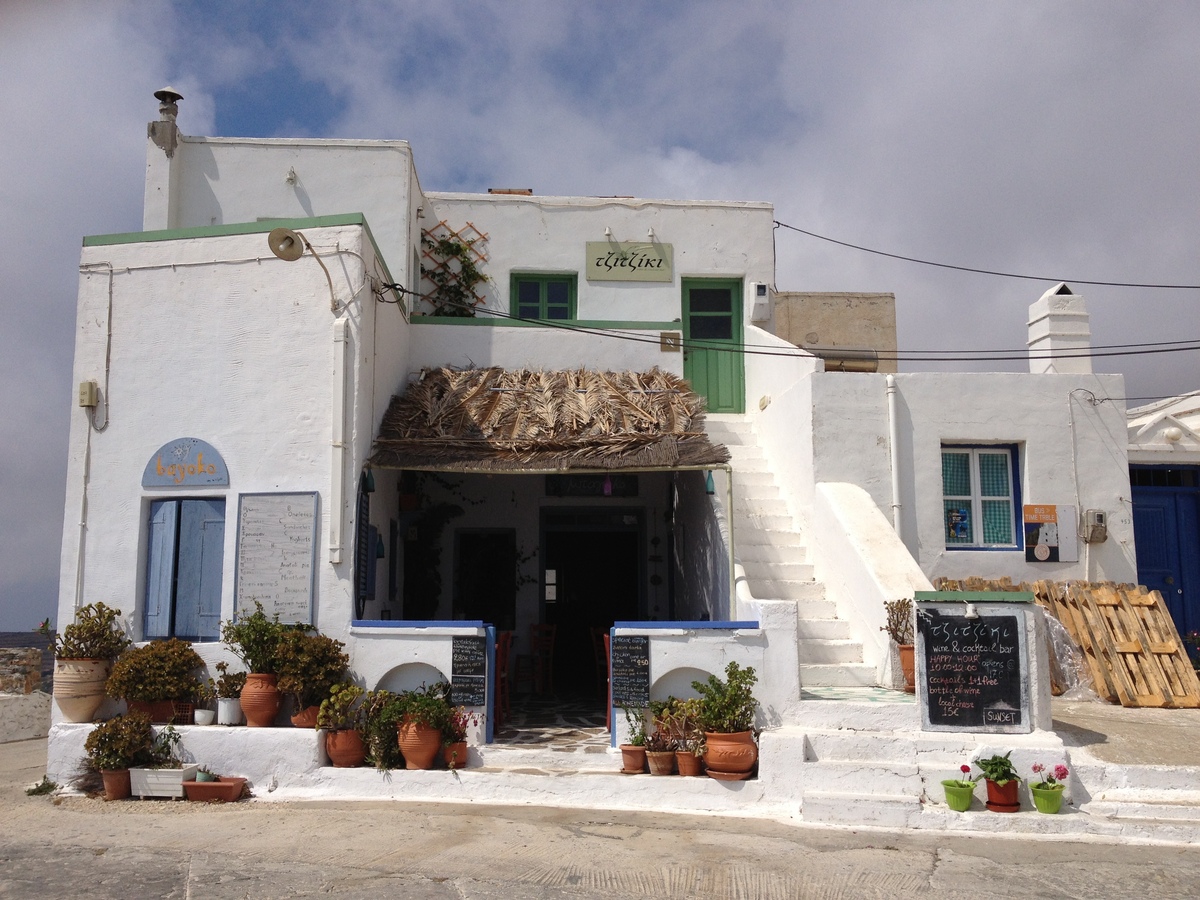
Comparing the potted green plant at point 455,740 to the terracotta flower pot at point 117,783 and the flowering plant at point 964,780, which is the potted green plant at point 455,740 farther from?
the flowering plant at point 964,780

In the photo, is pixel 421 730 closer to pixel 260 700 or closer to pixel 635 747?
pixel 260 700

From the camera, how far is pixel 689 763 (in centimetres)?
872

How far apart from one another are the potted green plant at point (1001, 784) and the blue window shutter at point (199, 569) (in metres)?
7.50

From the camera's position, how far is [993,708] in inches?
333

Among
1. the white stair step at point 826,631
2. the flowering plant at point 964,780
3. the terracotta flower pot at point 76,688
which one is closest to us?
the flowering plant at point 964,780

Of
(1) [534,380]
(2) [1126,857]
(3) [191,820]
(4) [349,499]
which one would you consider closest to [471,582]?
(1) [534,380]

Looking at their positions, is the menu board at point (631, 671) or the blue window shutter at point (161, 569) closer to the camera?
the menu board at point (631, 671)

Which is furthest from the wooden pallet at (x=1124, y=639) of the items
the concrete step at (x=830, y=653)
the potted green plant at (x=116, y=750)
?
the potted green plant at (x=116, y=750)

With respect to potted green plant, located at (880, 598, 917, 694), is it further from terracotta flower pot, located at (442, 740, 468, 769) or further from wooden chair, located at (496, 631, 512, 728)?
wooden chair, located at (496, 631, 512, 728)

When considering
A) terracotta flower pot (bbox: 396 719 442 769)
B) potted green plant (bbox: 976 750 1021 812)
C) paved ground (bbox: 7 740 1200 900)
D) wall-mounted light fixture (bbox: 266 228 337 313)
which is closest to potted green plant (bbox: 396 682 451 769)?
terracotta flower pot (bbox: 396 719 442 769)

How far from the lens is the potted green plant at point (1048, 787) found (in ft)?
25.7

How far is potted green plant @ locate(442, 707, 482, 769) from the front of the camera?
9.07 meters

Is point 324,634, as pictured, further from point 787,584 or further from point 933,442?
point 933,442

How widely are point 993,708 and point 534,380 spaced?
7.27 m
